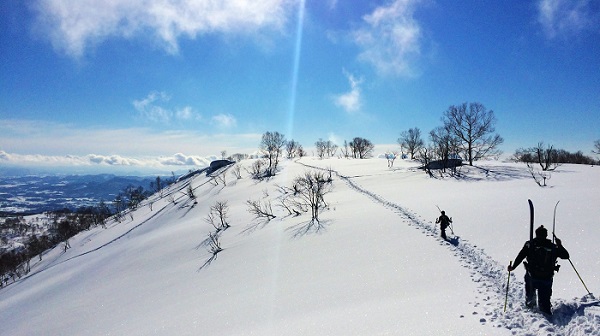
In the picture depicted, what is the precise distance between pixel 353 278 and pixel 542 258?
6469 mm

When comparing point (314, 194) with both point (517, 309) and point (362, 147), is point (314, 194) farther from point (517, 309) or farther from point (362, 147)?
point (362, 147)

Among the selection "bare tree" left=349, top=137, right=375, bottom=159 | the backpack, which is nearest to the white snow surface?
the backpack

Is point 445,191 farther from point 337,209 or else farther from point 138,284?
point 138,284

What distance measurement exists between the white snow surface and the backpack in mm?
1038

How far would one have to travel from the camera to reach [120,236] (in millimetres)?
46844

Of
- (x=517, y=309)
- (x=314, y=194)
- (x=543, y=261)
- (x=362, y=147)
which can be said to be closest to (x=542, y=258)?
(x=543, y=261)

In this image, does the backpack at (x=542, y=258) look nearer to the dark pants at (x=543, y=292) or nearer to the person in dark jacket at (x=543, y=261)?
the person in dark jacket at (x=543, y=261)

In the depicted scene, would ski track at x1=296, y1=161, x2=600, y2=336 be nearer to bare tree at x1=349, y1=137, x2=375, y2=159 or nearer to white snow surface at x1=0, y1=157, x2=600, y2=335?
white snow surface at x1=0, y1=157, x2=600, y2=335

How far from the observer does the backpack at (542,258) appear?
22.5 ft

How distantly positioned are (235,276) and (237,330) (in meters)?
5.80

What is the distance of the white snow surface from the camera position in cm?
808

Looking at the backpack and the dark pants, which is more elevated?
the backpack

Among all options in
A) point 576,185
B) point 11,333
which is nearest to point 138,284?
point 11,333

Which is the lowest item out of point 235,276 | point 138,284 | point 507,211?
point 138,284
